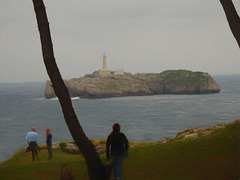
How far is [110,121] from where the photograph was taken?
80.4 metres

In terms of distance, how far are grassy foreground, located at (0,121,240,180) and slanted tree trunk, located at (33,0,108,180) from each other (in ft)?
7.41

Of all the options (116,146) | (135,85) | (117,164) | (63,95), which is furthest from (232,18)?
(135,85)

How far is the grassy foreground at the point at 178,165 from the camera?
1016cm

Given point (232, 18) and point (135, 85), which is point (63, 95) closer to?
point (232, 18)

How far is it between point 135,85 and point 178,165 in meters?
165

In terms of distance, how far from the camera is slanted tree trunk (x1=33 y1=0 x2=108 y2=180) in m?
8.18

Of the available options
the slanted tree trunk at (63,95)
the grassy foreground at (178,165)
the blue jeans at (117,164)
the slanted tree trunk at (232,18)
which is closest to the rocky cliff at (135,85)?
the grassy foreground at (178,165)

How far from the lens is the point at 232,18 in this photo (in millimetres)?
8742

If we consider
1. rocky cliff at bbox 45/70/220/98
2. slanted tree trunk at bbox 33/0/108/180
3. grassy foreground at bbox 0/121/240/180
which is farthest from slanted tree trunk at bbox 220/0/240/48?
rocky cliff at bbox 45/70/220/98

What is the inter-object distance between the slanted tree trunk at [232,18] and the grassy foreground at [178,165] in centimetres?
404

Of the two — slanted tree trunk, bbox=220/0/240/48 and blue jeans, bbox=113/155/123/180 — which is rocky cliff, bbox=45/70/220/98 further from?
slanted tree trunk, bbox=220/0/240/48

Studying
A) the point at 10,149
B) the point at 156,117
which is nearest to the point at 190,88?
the point at 156,117

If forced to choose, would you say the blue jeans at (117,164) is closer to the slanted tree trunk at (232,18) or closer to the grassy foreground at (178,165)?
the grassy foreground at (178,165)

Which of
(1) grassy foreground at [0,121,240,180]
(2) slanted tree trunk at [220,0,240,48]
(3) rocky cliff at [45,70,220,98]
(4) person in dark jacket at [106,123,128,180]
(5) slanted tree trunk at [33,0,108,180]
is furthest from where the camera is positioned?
(3) rocky cliff at [45,70,220,98]
